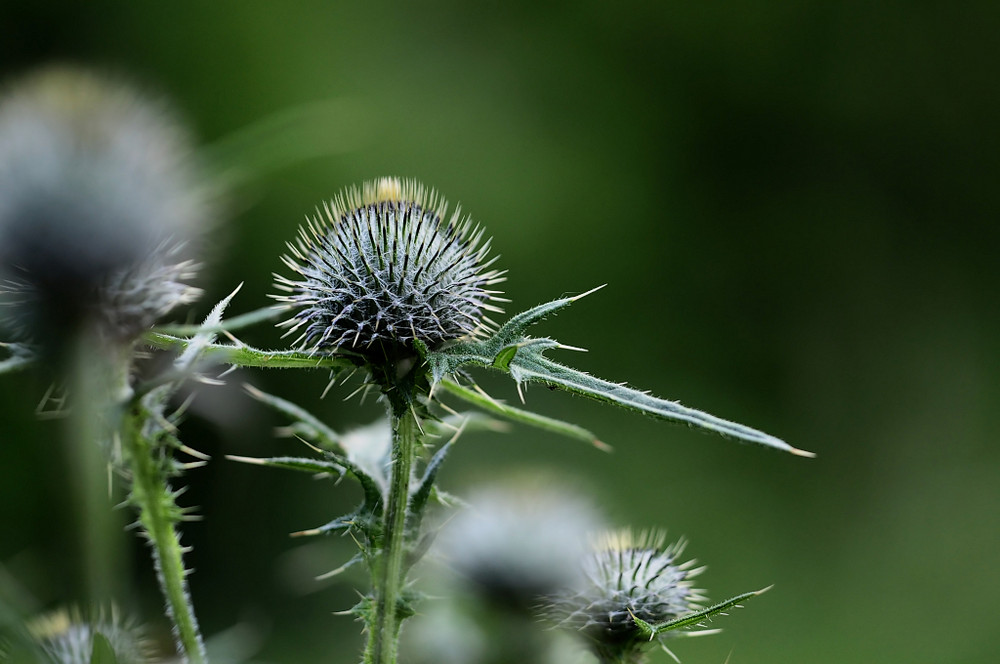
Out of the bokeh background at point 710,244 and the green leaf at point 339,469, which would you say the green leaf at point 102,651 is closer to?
the green leaf at point 339,469

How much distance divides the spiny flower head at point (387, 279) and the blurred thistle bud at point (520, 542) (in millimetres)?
333

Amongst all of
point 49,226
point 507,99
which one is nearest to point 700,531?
point 507,99

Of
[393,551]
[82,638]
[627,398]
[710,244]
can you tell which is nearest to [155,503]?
[82,638]

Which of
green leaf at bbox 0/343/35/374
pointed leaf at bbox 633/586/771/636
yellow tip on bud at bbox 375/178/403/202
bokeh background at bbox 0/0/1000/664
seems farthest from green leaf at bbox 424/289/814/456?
bokeh background at bbox 0/0/1000/664

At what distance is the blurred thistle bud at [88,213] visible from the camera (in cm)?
102

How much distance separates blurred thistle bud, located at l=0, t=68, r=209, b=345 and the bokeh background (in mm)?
3895

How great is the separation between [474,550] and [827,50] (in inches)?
290

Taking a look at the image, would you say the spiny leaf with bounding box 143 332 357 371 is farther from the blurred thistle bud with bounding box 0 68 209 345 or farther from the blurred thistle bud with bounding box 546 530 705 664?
the blurred thistle bud with bounding box 546 530 705 664

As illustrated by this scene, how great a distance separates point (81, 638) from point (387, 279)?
0.72 m

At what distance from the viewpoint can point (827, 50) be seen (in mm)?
8227

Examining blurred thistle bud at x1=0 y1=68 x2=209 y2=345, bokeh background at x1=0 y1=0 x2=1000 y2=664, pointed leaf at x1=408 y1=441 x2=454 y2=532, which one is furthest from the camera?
bokeh background at x1=0 y1=0 x2=1000 y2=664

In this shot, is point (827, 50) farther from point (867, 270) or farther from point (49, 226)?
point (49, 226)

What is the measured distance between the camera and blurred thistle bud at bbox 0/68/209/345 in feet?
3.36

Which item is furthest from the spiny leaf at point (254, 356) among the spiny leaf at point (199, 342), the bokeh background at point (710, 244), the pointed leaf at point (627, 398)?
the bokeh background at point (710, 244)
